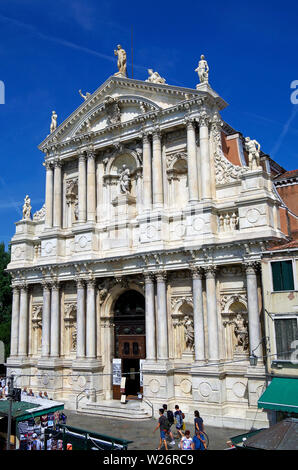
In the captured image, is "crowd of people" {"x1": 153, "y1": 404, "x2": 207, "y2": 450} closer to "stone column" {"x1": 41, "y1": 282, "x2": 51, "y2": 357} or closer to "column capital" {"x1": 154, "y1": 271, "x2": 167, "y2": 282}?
"column capital" {"x1": 154, "y1": 271, "x2": 167, "y2": 282}

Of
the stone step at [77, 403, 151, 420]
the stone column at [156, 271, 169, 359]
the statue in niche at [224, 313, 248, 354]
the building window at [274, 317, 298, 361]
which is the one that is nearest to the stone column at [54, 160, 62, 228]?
the stone column at [156, 271, 169, 359]

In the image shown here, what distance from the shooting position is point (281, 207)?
2719 centimetres

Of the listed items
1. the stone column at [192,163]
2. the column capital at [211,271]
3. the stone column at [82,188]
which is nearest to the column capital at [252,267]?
the column capital at [211,271]

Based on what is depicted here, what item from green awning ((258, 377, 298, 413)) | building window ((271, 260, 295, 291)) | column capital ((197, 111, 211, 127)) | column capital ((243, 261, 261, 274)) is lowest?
green awning ((258, 377, 298, 413))

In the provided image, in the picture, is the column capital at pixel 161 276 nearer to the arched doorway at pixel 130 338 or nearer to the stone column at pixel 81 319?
the arched doorway at pixel 130 338

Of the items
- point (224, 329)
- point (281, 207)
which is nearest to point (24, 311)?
point (224, 329)

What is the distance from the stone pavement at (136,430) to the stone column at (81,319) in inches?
159

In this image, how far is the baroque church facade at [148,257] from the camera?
2517 cm

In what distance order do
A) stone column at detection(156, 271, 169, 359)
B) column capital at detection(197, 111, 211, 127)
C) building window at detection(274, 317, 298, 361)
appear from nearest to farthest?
building window at detection(274, 317, 298, 361)
stone column at detection(156, 271, 169, 359)
column capital at detection(197, 111, 211, 127)

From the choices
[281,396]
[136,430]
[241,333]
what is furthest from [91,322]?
[281,396]

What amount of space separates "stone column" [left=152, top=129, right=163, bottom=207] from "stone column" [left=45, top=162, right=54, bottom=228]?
29.3 ft

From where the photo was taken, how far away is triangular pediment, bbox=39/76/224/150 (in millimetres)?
29484
